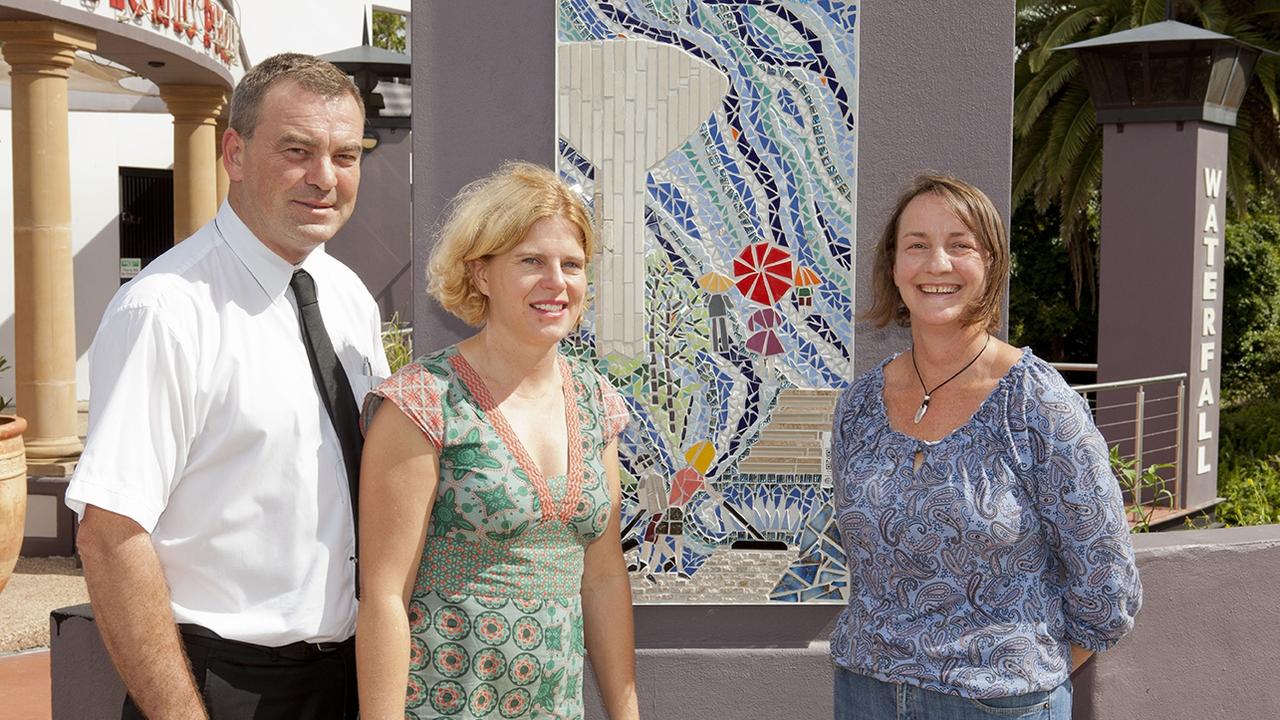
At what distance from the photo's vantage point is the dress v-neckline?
2.20m

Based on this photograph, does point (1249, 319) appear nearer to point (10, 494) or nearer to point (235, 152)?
point (10, 494)

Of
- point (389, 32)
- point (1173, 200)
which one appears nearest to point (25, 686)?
point (1173, 200)

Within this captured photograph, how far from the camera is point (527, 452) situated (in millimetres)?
2221

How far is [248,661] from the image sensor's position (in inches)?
86.0

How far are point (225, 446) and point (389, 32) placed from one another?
32543 mm

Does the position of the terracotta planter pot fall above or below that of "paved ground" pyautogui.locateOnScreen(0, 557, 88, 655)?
above

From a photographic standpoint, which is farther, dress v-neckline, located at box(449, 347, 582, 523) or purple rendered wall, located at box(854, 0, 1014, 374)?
purple rendered wall, located at box(854, 0, 1014, 374)

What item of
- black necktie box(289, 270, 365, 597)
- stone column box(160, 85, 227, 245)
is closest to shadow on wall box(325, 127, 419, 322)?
stone column box(160, 85, 227, 245)

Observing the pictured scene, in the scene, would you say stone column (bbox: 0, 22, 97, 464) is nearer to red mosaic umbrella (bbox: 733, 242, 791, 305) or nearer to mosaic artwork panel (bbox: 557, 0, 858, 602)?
mosaic artwork panel (bbox: 557, 0, 858, 602)

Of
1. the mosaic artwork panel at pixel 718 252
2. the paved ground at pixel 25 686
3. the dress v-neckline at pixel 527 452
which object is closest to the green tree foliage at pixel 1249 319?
the mosaic artwork panel at pixel 718 252

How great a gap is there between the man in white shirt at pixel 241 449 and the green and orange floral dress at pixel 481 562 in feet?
0.60

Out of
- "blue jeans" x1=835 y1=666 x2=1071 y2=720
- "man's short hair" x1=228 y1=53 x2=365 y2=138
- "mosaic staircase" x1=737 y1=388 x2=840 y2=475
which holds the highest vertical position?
"man's short hair" x1=228 y1=53 x2=365 y2=138

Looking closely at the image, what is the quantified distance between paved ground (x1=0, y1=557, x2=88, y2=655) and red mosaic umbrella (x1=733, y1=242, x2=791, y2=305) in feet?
15.3

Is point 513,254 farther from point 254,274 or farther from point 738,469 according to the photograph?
point 738,469
